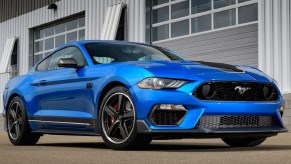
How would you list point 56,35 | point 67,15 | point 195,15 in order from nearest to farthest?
point 195,15 < point 67,15 < point 56,35

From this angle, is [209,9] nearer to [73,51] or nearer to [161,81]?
[73,51]

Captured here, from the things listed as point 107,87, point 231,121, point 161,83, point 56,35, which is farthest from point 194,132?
point 56,35

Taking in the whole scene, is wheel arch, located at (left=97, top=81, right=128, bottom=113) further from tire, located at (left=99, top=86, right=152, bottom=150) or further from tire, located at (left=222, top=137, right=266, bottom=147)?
tire, located at (left=222, top=137, right=266, bottom=147)

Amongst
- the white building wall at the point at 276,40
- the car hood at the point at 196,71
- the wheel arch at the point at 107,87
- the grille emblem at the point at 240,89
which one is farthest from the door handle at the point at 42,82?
the white building wall at the point at 276,40

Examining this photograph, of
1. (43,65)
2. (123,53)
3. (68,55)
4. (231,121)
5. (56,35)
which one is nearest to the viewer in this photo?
(231,121)

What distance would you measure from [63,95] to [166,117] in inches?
73.6

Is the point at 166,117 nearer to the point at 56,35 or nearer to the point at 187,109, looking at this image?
the point at 187,109

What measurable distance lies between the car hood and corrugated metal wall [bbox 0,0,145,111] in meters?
12.5

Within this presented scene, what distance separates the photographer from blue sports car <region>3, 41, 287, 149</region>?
6797 mm

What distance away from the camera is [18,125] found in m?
9.30

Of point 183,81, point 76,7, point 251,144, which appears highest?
point 76,7

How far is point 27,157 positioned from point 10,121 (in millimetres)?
3288

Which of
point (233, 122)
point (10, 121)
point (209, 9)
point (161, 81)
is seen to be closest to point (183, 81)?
point (161, 81)

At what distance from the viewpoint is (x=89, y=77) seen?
7.75 m
